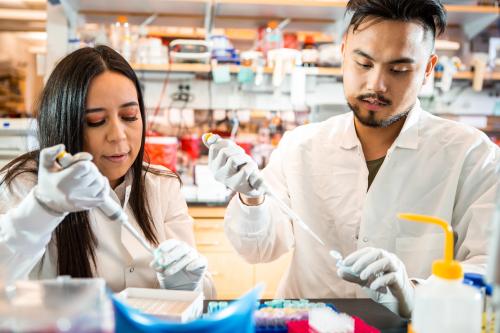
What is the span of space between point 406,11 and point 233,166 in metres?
0.75

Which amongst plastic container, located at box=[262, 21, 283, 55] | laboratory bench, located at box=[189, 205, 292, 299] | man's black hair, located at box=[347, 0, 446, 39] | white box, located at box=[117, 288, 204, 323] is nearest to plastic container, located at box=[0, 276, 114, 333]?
white box, located at box=[117, 288, 204, 323]

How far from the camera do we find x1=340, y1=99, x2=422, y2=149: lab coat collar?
1658mm

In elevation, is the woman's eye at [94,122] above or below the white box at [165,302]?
above

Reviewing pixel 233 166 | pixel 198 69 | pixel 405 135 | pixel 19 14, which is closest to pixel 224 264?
pixel 198 69

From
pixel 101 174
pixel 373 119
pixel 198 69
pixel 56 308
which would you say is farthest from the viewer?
pixel 198 69

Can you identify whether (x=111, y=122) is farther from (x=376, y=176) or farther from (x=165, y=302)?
(x=376, y=176)

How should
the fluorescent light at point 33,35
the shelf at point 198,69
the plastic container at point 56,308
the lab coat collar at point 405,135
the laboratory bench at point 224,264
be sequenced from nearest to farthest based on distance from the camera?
the plastic container at point 56,308 → the lab coat collar at point 405,135 → the laboratory bench at point 224,264 → the shelf at point 198,69 → the fluorescent light at point 33,35

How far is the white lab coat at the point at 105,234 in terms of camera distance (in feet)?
3.49

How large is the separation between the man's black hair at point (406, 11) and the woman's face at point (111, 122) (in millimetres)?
792

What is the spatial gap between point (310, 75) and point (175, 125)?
1098mm

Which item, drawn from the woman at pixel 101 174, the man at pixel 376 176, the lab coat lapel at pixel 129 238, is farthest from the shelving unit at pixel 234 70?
the lab coat lapel at pixel 129 238

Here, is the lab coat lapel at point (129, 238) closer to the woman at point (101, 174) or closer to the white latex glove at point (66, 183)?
the woman at point (101, 174)

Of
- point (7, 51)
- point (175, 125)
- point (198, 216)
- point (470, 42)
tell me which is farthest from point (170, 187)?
point (470, 42)

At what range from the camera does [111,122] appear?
4.50 ft
